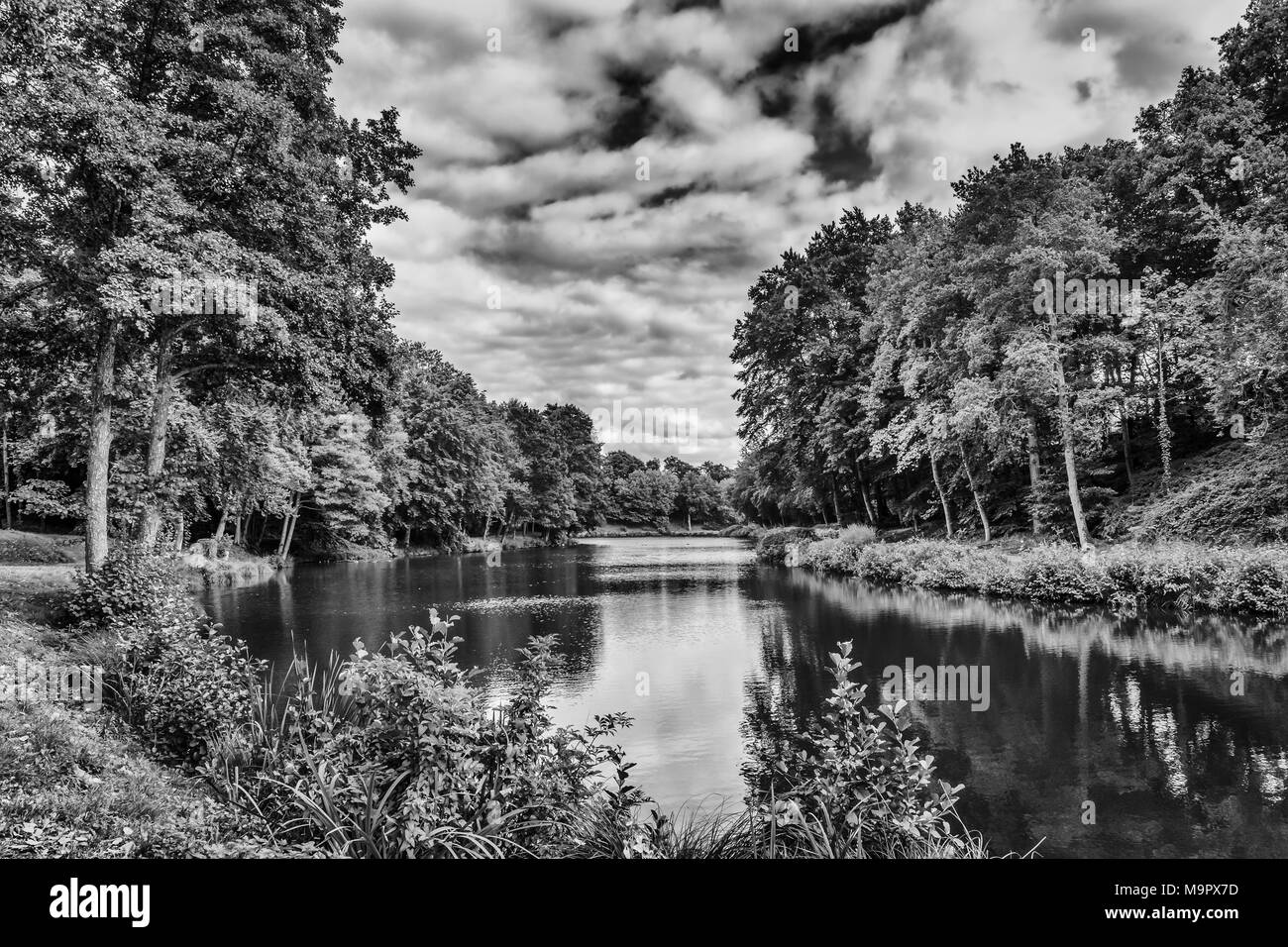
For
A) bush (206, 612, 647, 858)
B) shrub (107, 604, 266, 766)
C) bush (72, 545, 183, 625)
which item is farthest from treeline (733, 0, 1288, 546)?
bush (72, 545, 183, 625)

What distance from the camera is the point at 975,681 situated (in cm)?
1254

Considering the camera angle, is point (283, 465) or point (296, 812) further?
point (283, 465)

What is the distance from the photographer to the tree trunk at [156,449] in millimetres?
14953

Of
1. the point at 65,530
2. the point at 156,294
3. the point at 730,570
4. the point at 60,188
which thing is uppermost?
the point at 60,188

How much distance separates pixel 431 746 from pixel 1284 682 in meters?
13.6

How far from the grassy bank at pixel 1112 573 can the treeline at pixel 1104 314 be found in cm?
253

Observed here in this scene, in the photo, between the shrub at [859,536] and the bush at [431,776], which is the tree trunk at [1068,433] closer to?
the shrub at [859,536]

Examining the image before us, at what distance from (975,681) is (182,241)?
16.1 meters

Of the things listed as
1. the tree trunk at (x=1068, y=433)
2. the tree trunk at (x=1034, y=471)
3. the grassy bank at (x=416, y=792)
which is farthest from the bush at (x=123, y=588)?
the tree trunk at (x=1034, y=471)

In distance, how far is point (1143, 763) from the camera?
27.2 feet

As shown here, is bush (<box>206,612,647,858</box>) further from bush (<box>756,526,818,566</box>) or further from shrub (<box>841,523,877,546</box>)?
bush (<box>756,526,818,566</box>)

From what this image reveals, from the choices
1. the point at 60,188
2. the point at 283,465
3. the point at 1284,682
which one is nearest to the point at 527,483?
the point at 283,465

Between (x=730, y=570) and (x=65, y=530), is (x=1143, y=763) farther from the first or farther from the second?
(x=65, y=530)

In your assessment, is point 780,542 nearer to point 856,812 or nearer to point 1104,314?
point 1104,314
